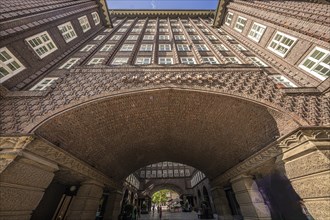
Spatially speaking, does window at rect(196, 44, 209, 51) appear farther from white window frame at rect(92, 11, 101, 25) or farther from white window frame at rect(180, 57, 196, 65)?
white window frame at rect(92, 11, 101, 25)

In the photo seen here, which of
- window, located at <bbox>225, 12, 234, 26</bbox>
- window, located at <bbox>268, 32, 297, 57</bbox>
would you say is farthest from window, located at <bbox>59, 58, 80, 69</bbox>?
window, located at <bbox>225, 12, 234, 26</bbox>

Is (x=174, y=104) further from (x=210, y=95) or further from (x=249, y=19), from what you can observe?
(x=249, y=19)

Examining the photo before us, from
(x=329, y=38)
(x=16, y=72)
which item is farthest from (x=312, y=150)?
(x=16, y=72)

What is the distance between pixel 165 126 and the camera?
10.1m

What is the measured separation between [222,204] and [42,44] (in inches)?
750

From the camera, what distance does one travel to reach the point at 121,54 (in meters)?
12.6

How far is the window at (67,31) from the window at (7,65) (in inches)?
230

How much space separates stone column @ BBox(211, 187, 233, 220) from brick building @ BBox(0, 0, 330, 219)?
10 centimetres

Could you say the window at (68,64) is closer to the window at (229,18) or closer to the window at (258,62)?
the window at (258,62)

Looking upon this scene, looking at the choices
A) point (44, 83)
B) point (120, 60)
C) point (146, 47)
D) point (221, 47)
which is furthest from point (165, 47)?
point (44, 83)

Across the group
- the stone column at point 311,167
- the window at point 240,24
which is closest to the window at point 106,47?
the window at point 240,24

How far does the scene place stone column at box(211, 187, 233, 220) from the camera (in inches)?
501

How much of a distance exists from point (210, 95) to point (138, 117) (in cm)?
422

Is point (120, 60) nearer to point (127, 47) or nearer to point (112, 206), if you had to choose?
point (127, 47)
